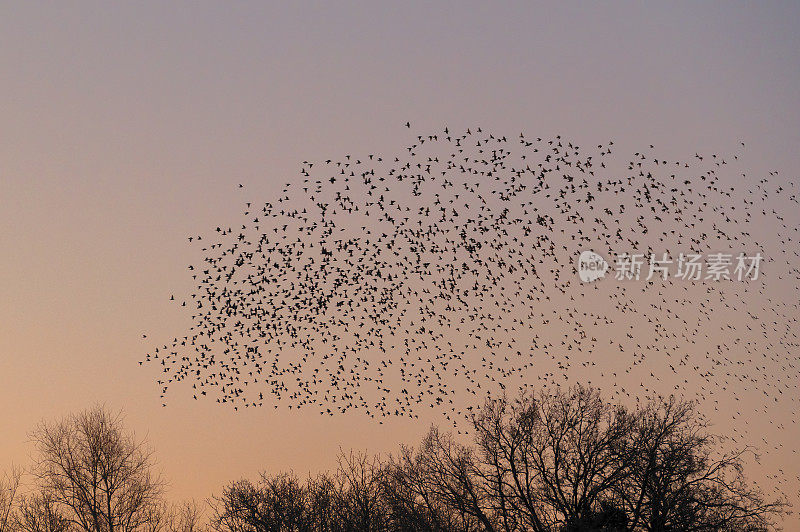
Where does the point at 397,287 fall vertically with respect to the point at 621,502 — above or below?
above

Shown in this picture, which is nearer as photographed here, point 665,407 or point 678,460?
point 678,460

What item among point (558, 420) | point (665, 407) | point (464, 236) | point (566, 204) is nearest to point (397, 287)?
point (464, 236)

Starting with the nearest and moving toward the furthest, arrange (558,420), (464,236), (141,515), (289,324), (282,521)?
(464,236)
(289,324)
(141,515)
(558,420)
(282,521)

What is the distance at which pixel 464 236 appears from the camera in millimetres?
27641

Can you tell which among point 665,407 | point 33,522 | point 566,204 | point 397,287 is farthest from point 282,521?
point 566,204

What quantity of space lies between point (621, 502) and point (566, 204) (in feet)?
59.3

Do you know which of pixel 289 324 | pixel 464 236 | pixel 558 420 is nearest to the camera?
pixel 464 236

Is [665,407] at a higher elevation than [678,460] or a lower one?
higher

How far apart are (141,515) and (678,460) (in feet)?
76.6

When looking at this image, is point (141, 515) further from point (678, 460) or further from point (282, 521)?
point (678, 460)

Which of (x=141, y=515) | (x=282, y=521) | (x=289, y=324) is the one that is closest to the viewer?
(x=289, y=324)

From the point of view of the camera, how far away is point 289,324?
29797 mm

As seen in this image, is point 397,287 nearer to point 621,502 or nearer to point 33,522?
point 621,502

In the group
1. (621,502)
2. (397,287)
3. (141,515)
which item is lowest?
(621,502)
